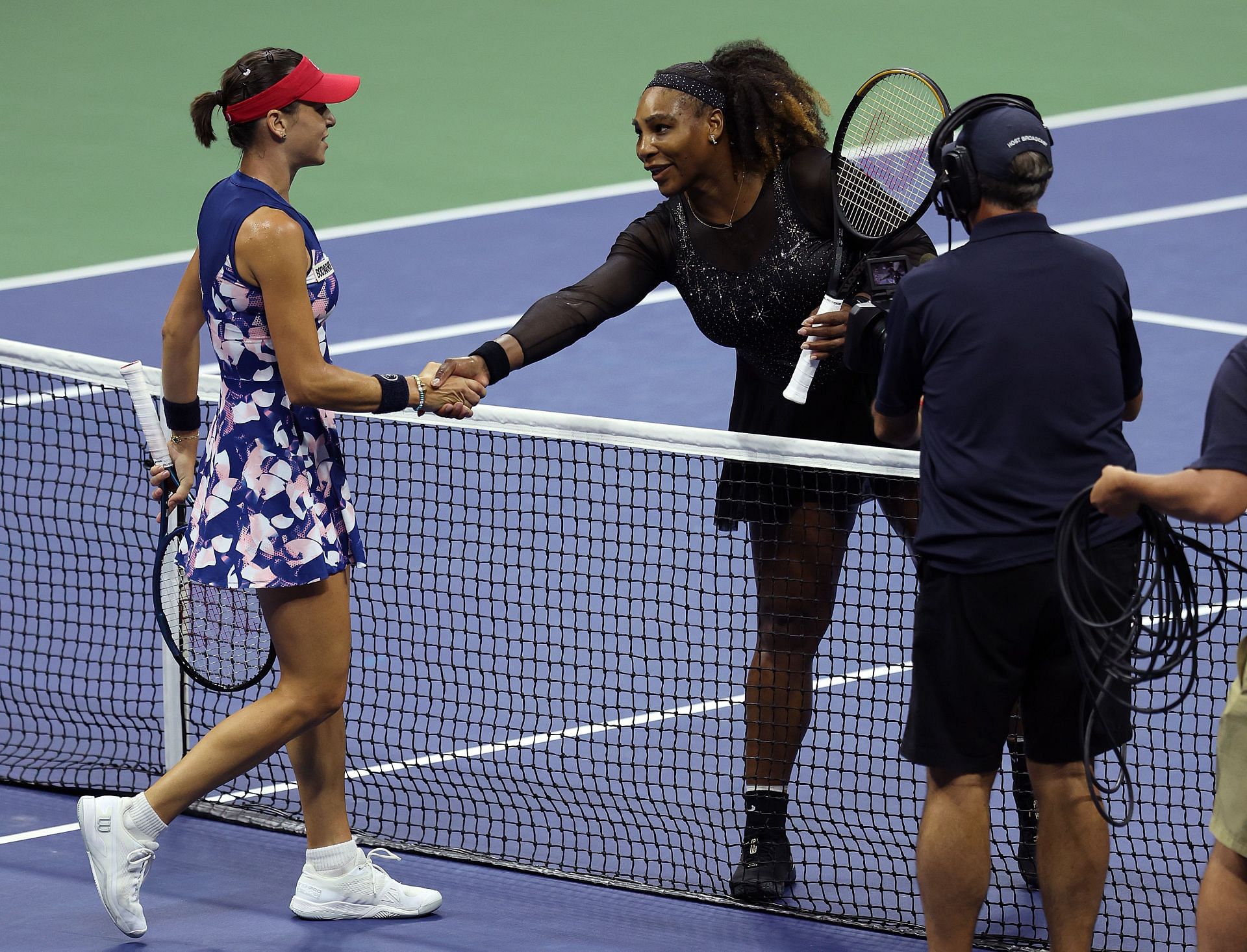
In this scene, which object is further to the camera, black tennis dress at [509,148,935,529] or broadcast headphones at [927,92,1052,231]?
black tennis dress at [509,148,935,529]

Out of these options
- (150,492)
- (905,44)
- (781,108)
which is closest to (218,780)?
(781,108)

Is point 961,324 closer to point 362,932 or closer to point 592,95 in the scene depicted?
point 362,932

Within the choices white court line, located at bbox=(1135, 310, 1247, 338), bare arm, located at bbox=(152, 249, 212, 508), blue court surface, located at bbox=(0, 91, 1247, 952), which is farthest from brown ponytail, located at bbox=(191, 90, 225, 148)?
white court line, located at bbox=(1135, 310, 1247, 338)

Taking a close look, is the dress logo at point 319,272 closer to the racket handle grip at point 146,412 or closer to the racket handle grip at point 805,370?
the racket handle grip at point 146,412

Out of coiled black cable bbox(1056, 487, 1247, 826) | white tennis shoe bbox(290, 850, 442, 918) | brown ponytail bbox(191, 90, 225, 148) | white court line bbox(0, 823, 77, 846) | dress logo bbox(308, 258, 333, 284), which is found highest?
brown ponytail bbox(191, 90, 225, 148)

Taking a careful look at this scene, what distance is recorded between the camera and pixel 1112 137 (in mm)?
12789

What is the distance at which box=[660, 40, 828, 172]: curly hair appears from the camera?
16.6 ft

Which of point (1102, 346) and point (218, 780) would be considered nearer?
point (1102, 346)

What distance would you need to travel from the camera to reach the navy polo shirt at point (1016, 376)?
3848 mm

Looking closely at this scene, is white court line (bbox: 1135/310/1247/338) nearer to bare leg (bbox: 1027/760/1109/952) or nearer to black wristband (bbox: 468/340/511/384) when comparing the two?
black wristband (bbox: 468/340/511/384)

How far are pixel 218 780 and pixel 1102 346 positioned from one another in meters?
2.29

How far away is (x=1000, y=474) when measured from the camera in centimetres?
388

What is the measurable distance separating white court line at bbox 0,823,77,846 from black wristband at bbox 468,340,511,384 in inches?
66.9

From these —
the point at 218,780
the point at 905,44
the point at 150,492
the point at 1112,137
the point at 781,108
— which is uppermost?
the point at 905,44
